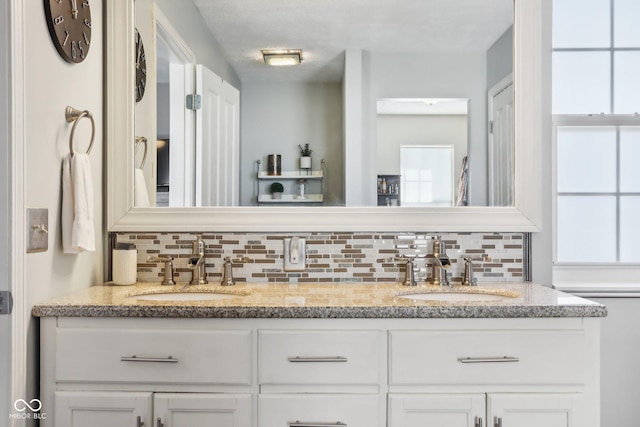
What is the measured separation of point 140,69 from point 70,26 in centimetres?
37

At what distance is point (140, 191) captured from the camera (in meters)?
2.08

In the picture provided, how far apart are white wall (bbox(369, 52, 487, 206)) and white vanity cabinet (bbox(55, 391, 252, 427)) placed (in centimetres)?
118

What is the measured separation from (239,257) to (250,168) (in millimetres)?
357

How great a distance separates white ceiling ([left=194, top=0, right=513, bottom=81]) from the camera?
2047 mm

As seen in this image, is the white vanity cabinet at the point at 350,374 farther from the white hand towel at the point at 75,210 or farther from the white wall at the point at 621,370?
the white wall at the point at 621,370

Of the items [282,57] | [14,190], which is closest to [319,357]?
[14,190]

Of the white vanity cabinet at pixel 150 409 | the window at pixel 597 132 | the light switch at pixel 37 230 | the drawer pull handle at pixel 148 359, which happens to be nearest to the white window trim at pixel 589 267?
the window at pixel 597 132

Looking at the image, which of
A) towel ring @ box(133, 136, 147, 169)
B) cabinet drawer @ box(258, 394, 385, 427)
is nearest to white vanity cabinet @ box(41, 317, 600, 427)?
cabinet drawer @ box(258, 394, 385, 427)

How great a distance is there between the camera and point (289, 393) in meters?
1.50

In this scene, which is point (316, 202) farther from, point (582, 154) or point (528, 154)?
point (582, 154)

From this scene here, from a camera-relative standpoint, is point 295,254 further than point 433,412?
Answer: Yes

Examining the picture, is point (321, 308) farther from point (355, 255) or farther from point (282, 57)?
point (282, 57)
